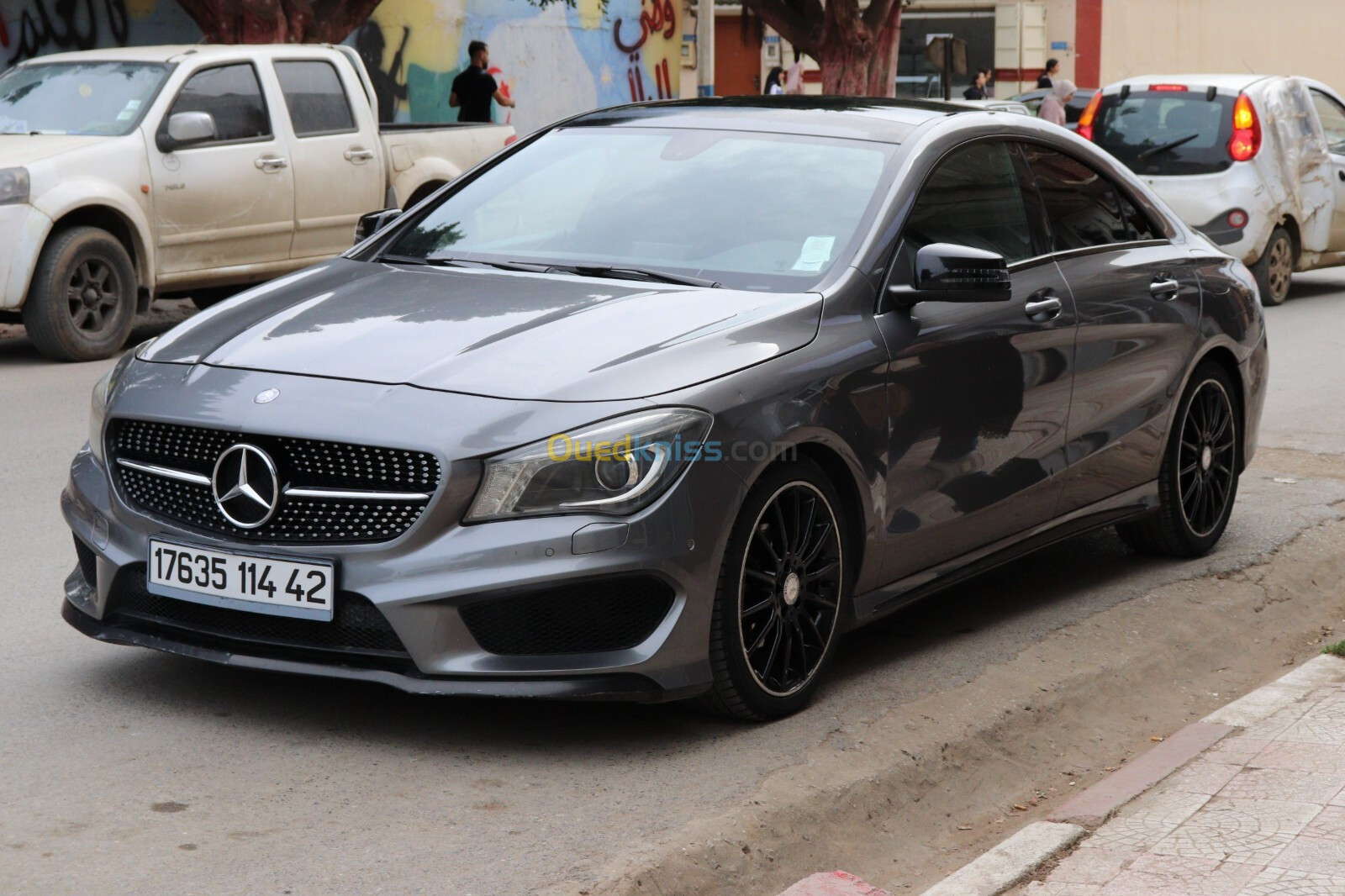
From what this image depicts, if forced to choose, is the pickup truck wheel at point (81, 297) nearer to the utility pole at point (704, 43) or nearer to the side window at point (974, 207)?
the side window at point (974, 207)

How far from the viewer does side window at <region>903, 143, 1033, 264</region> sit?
17.6 ft

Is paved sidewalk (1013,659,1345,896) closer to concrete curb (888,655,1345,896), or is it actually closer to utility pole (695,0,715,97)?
concrete curb (888,655,1345,896)

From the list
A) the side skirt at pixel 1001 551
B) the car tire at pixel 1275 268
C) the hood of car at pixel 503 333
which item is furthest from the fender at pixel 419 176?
the hood of car at pixel 503 333

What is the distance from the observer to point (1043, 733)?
198 inches

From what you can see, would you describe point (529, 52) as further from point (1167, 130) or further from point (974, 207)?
point (974, 207)

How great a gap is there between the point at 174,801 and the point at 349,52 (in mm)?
10601

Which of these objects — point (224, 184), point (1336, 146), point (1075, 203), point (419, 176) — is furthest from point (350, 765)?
point (1336, 146)

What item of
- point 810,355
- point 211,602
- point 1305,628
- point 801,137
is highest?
point 801,137

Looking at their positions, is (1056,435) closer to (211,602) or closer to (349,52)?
(211,602)

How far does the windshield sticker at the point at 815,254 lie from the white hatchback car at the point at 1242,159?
10.7 m

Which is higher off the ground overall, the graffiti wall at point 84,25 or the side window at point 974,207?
the graffiti wall at point 84,25

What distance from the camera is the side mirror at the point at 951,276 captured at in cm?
501

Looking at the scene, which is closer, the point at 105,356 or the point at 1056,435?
the point at 1056,435

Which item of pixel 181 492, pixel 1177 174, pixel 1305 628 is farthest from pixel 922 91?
pixel 181 492
